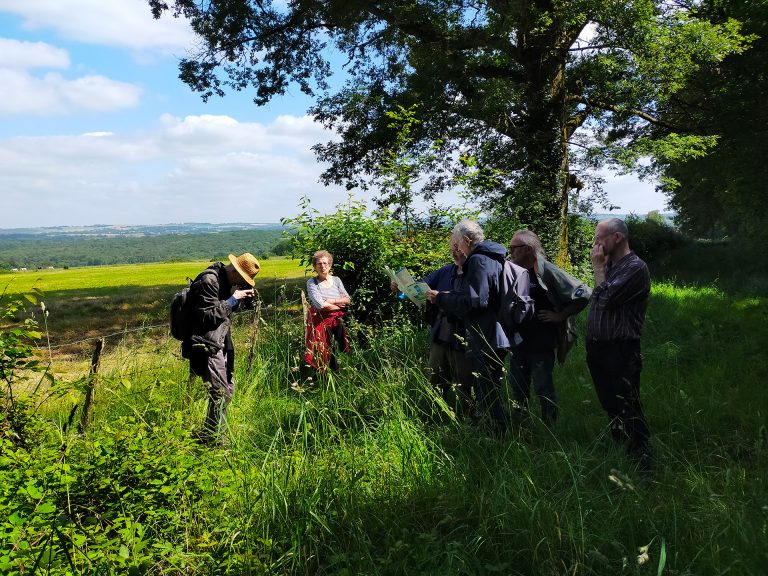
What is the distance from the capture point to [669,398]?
5363 mm

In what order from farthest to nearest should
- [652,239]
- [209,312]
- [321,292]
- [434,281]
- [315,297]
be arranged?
[652,239], [321,292], [315,297], [434,281], [209,312]

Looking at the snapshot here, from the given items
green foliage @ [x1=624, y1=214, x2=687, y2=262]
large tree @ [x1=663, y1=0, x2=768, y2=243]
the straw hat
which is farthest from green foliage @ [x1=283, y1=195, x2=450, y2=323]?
green foliage @ [x1=624, y1=214, x2=687, y2=262]

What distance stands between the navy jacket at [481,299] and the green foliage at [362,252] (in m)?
→ 2.89

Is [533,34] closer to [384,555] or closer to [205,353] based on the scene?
[205,353]

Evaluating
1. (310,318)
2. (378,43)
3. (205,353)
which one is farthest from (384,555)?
(378,43)

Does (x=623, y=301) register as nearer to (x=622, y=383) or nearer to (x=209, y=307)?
(x=622, y=383)

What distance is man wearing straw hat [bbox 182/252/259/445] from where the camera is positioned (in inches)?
185

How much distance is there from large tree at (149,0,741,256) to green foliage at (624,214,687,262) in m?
8.47

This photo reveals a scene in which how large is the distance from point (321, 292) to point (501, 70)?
10372 mm

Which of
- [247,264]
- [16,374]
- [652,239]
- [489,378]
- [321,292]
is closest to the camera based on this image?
[16,374]

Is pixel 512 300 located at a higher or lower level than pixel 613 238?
lower

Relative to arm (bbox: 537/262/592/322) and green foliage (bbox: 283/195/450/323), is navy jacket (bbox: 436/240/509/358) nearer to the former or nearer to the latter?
arm (bbox: 537/262/592/322)

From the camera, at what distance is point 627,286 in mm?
3910

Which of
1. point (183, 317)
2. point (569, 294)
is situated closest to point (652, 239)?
point (569, 294)
